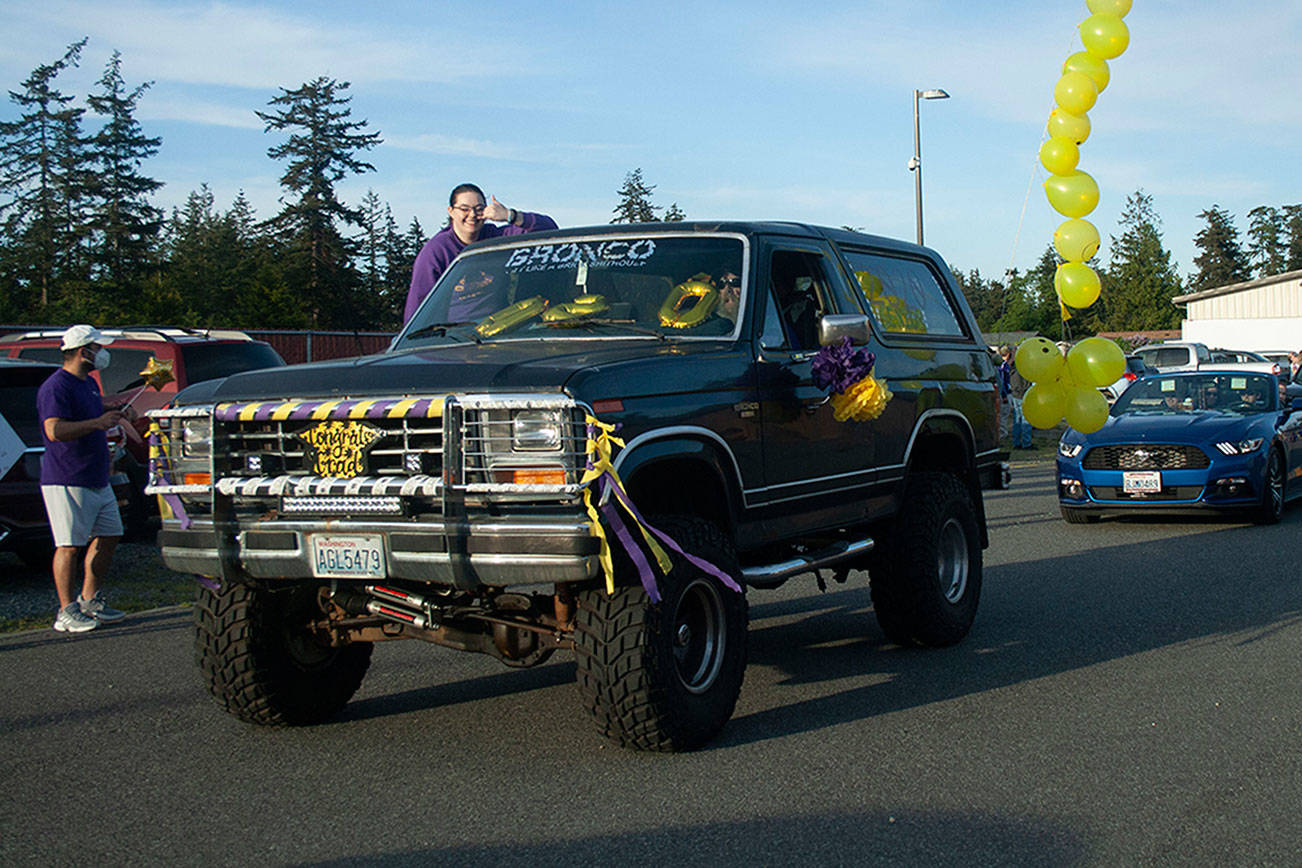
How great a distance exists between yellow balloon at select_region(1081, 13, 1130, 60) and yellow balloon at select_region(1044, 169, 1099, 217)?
50.5 inches

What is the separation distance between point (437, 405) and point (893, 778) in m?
2.17

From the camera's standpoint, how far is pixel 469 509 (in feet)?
15.6

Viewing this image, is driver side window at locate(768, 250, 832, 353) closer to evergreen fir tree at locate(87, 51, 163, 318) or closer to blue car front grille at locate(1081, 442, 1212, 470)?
blue car front grille at locate(1081, 442, 1212, 470)

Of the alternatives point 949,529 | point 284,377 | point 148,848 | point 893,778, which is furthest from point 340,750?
point 949,529

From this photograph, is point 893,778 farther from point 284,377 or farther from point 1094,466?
point 1094,466

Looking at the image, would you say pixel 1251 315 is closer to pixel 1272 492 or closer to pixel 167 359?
pixel 1272 492

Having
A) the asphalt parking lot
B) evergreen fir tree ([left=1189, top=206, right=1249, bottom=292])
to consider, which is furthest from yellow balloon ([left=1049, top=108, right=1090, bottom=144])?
evergreen fir tree ([left=1189, top=206, right=1249, bottom=292])

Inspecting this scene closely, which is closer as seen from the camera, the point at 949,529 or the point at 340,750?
the point at 340,750

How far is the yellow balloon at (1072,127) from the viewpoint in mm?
13289

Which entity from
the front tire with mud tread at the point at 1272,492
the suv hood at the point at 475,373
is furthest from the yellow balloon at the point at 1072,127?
the suv hood at the point at 475,373

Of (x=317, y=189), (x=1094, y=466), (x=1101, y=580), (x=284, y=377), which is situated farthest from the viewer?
(x=317, y=189)

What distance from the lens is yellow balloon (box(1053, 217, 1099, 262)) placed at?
13.0 m

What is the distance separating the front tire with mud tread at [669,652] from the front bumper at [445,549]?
0.27 metres

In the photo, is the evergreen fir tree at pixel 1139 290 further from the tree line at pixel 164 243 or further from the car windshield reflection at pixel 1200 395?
the car windshield reflection at pixel 1200 395
